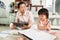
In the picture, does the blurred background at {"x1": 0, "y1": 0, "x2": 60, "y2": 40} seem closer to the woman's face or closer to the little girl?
the woman's face

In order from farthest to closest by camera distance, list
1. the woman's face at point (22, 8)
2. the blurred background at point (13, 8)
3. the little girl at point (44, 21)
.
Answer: the blurred background at point (13, 8)
the woman's face at point (22, 8)
the little girl at point (44, 21)

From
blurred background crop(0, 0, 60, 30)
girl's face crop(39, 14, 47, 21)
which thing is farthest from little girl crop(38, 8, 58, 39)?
blurred background crop(0, 0, 60, 30)

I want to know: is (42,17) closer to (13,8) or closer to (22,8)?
(22,8)

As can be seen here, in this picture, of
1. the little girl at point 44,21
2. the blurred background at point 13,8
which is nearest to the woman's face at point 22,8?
the little girl at point 44,21

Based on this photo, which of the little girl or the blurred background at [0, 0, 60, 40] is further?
the blurred background at [0, 0, 60, 40]

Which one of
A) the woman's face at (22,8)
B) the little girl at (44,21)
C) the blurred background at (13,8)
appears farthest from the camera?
the blurred background at (13,8)

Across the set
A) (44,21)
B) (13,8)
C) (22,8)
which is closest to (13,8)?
(13,8)

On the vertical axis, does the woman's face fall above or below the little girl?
above

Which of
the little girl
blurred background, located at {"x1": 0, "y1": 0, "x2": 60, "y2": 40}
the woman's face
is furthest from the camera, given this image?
blurred background, located at {"x1": 0, "y1": 0, "x2": 60, "y2": 40}

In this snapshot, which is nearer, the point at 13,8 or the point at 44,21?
the point at 44,21

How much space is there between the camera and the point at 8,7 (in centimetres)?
641

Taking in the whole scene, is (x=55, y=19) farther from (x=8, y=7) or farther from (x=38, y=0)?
(x=8, y=7)

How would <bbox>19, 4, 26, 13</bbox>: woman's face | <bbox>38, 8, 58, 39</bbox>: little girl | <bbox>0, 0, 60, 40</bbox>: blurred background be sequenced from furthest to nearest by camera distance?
<bbox>0, 0, 60, 40</bbox>: blurred background
<bbox>19, 4, 26, 13</bbox>: woman's face
<bbox>38, 8, 58, 39</bbox>: little girl

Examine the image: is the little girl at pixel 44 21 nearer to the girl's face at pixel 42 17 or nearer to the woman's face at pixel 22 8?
the girl's face at pixel 42 17
